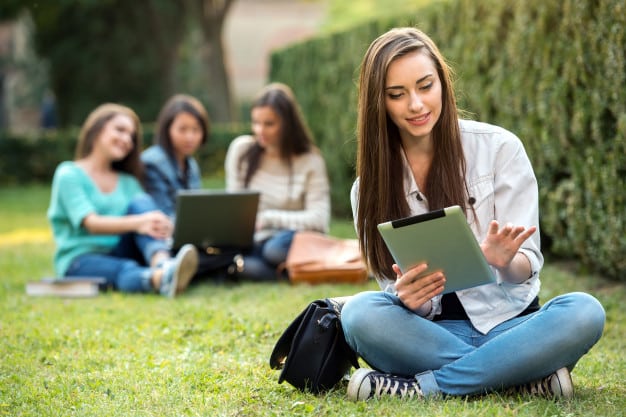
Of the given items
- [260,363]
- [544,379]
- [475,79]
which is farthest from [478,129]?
[475,79]

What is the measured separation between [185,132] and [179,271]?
1.66 m

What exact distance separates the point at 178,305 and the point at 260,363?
199cm

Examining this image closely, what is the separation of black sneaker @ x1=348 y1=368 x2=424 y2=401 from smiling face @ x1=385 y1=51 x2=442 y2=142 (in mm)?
987

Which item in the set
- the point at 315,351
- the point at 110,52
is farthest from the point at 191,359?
the point at 110,52

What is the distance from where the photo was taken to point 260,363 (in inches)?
170

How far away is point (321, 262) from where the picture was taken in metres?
7.08

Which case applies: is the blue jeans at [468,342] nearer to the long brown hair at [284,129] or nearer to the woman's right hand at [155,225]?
the woman's right hand at [155,225]

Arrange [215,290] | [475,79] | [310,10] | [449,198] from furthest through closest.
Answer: [310,10] < [475,79] < [215,290] < [449,198]

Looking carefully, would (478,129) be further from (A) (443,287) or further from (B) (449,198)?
(A) (443,287)

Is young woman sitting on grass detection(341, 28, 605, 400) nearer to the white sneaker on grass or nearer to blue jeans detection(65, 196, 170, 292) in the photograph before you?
the white sneaker on grass

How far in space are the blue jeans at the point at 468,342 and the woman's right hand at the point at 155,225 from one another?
11.8 feet

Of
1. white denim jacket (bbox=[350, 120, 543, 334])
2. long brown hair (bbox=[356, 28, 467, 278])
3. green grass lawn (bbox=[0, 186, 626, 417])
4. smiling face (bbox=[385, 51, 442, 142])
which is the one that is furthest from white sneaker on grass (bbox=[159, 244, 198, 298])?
smiling face (bbox=[385, 51, 442, 142])

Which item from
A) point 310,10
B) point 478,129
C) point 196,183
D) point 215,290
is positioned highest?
point 310,10

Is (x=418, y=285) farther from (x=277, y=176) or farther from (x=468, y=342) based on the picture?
(x=277, y=176)
